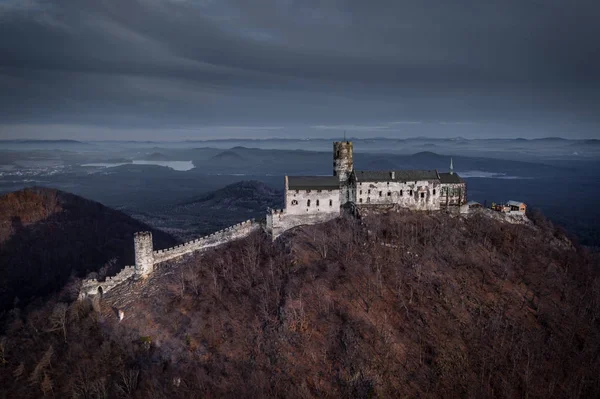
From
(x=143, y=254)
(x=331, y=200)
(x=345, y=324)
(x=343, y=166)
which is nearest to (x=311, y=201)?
(x=331, y=200)

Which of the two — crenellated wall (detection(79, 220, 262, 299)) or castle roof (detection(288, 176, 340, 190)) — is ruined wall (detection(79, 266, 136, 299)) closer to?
crenellated wall (detection(79, 220, 262, 299))

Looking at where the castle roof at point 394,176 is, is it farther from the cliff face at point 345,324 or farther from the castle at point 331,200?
the cliff face at point 345,324

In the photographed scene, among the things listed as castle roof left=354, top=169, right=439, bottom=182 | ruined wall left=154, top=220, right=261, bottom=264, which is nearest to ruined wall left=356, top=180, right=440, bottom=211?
castle roof left=354, top=169, right=439, bottom=182

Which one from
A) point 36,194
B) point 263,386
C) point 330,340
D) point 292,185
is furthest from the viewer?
point 36,194

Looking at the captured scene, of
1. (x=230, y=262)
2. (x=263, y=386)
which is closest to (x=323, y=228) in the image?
(x=230, y=262)

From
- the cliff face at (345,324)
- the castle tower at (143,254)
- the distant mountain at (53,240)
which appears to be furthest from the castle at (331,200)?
the distant mountain at (53,240)

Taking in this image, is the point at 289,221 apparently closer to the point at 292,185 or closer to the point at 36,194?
the point at 292,185

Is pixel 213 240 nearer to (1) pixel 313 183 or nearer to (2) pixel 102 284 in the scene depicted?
(2) pixel 102 284
